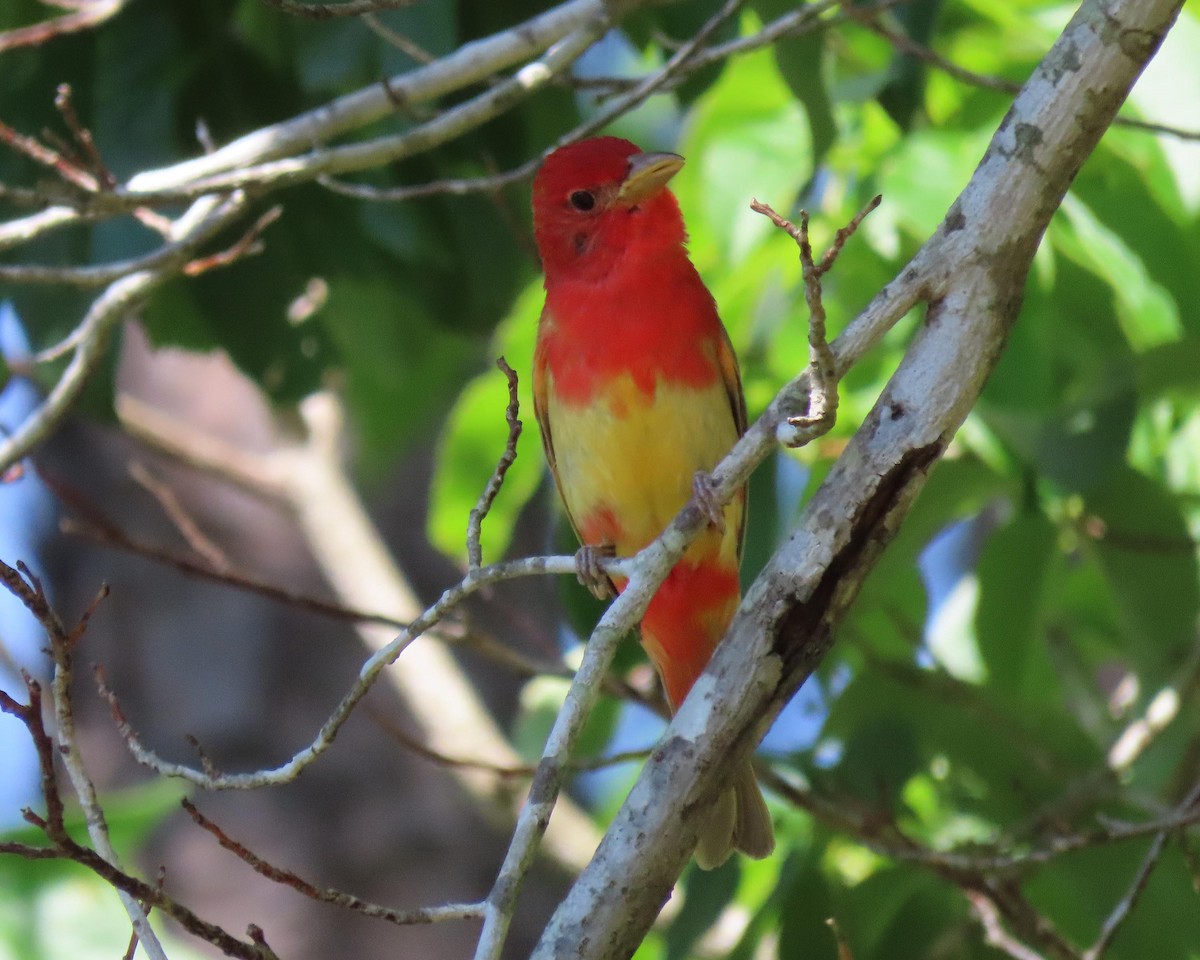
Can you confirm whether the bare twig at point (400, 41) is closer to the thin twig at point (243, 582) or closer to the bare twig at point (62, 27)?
the bare twig at point (62, 27)

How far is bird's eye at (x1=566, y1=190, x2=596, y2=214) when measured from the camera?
4.21 m

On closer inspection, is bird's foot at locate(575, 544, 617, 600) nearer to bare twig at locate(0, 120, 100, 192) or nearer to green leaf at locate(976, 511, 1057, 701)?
green leaf at locate(976, 511, 1057, 701)

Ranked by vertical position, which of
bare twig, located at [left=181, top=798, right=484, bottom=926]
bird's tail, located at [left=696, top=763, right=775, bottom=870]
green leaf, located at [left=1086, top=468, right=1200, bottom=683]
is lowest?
bare twig, located at [left=181, top=798, right=484, bottom=926]

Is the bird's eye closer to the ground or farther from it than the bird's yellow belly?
farther from it

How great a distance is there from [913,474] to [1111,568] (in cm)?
155

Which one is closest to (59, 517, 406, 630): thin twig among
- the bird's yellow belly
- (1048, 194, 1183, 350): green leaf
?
the bird's yellow belly

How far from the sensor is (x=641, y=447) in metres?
3.88

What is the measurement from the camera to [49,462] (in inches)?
275

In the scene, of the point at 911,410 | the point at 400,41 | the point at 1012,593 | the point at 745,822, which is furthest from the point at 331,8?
the point at 1012,593

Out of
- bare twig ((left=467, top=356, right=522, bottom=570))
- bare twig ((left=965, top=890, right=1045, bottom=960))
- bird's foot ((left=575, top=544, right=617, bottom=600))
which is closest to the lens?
bare twig ((left=467, top=356, right=522, bottom=570))

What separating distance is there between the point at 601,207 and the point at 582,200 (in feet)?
0.24

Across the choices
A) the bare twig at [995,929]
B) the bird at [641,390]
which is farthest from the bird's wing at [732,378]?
the bare twig at [995,929]

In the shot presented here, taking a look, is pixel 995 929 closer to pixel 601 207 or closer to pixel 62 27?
pixel 601 207

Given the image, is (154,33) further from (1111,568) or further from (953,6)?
(1111,568)
